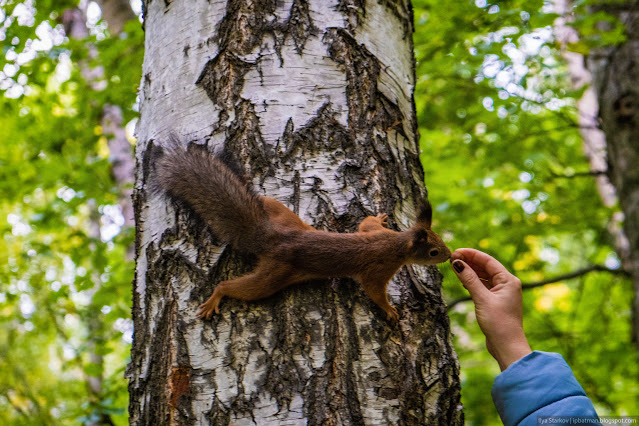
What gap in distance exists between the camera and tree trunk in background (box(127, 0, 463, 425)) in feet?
3.84

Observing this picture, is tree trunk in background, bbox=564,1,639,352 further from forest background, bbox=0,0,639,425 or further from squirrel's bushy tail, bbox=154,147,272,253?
squirrel's bushy tail, bbox=154,147,272,253

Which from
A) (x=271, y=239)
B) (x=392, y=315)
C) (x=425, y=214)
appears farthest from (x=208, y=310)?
(x=425, y=214)

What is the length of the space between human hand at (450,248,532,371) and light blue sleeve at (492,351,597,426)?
0.07 meters

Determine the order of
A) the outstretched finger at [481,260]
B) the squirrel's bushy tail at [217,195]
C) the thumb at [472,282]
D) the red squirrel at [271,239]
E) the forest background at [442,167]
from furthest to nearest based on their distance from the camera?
the forest background at [442,167] → the outstretched finger at [481,260] → the thumb at [472,282] → the squirrel's bushy tail at [217,195] → the red squirrel at [271,239]

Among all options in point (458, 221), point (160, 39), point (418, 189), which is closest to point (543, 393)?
point (418, 189)

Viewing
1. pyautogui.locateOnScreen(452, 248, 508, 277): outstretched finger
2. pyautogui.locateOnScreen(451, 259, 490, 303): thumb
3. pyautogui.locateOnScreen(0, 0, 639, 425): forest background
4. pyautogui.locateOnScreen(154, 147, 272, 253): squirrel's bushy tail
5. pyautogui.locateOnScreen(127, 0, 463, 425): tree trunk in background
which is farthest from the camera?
pyautogui.locateOnScreen(0, 0, 639, 425): forest background

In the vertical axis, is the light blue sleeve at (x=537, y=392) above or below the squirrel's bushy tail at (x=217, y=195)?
below

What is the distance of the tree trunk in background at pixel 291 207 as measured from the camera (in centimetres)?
117

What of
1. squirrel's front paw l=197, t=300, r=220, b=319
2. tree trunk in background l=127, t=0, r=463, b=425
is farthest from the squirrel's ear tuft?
squirrel's front paw l=197, t=300, r=220, b=319

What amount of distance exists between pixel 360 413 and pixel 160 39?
1305 millimetres

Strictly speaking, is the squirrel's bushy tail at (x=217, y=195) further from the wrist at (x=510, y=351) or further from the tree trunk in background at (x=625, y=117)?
the tree trunk in background at (x=625, y=117)

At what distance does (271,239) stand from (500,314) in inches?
27.1

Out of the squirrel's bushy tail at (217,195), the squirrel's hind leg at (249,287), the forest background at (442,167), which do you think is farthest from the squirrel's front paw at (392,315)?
the forest background at (442,167)

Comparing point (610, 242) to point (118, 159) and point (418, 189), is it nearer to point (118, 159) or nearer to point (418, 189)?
point (418, 189)
